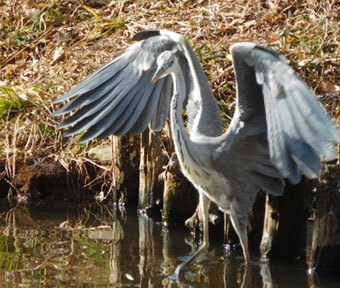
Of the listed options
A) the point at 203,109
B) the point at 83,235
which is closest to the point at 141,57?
the point at 203,109

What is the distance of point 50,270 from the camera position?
499cm

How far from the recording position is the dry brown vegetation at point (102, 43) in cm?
720

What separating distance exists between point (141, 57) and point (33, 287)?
2030 millimetres

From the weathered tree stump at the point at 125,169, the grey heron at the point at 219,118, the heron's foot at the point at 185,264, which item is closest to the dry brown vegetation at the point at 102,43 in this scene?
the weathered tree stump at the point at 125,169

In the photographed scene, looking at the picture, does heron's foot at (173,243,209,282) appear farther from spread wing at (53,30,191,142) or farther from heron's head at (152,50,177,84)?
heron's head at (152,50,177,84)

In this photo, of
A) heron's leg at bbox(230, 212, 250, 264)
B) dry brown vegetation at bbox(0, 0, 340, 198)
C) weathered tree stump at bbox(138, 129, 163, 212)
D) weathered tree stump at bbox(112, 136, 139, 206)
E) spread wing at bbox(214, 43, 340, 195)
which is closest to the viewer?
spread wing at bbox(214, 43, 340, 195)

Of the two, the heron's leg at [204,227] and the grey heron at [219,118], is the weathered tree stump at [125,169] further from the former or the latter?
the heron's leg at [204,227]

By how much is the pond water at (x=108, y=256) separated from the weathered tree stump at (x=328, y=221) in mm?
134

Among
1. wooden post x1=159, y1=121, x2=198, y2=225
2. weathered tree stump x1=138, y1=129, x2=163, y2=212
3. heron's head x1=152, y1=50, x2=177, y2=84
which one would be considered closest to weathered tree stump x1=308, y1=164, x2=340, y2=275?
heron's head x1=152, y1=50, x2=177, y2=84

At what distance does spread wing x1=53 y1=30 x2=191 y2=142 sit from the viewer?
5.61 metres

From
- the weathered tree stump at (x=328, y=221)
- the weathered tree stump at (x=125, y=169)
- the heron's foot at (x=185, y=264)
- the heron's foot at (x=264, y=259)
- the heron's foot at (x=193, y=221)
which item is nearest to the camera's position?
the weathered tree stump at (x=328, y=221)

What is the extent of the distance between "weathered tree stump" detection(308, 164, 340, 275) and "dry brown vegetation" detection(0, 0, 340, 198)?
171 cm

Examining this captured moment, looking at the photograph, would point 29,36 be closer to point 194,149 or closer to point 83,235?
point 83,235

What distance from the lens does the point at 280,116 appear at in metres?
4.36
